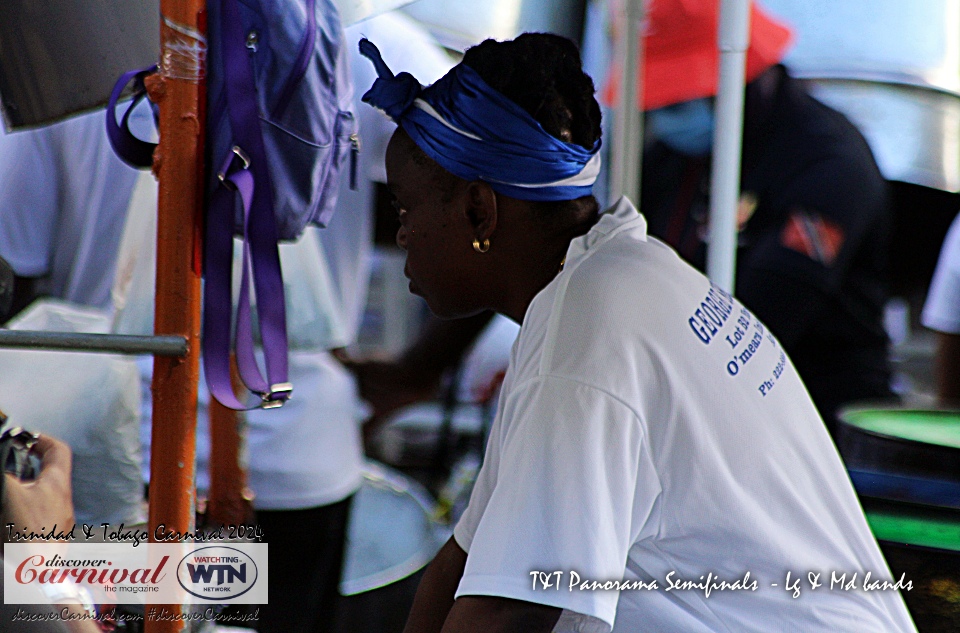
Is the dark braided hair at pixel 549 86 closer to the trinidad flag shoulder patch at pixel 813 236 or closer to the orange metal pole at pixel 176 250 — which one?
the orange metal pole at pixel 176 250

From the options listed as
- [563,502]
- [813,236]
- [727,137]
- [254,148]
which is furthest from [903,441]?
[254,148]

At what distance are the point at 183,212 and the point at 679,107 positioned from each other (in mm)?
2005

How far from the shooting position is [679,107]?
2.79m

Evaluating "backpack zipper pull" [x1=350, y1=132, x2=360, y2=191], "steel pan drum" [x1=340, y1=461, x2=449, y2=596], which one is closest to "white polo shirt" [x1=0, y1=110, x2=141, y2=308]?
"backpack zipper pull" [x1=350, y1=132, x2=360, y2=191]

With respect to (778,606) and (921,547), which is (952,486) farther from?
(778,606)

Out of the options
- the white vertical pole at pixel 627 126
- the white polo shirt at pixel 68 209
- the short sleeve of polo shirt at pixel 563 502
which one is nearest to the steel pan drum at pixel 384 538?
the white polo shirt at pixel 68 209

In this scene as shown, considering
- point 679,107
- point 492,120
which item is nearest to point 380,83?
point 492,120

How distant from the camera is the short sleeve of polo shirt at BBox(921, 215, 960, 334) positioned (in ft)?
9.84

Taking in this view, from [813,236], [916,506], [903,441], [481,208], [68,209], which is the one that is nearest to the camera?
[481,208]

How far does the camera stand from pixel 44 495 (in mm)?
1167

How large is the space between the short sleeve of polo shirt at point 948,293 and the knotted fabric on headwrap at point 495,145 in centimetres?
222

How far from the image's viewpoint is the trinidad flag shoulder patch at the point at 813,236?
231 cm

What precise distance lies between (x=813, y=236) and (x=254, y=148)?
5.29 feet

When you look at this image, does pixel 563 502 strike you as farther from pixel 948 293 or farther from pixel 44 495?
pixel 948 293
